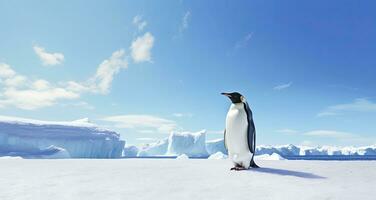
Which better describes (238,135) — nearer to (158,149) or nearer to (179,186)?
(179,186)

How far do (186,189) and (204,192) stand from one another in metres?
0.23

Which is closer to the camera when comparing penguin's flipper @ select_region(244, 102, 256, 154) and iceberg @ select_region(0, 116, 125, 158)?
penguin's flipper @ select_region(244, 102, 256, 154)

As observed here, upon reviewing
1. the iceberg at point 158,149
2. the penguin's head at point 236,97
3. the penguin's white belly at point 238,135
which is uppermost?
the iceberg at point 158,149

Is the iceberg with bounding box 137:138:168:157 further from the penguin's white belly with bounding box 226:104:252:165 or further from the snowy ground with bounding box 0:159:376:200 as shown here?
the snowy ground with bounding box 0:159:376:200

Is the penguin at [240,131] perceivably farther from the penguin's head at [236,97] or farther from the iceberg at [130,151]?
the iceberg at [130,151]

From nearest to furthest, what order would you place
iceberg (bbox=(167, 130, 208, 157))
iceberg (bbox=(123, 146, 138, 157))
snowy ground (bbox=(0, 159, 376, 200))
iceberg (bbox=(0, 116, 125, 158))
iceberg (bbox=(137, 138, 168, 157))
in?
snowy ground (bbox=(0, 159, 376, 200)) → iceberg (bbox=(0, 116, 125, 158)) → iceberg (bbox=(167, 130, 208, 157)) → iceberg (bbox=(123, 146, 138, 157)) → iceberg (bbox=(137, 138, 168, 157))

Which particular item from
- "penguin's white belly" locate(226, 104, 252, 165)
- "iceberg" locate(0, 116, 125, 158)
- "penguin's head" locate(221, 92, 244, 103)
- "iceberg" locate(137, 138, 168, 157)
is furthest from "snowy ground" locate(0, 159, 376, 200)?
"iceberg" locate(137, 138, 168, 157)

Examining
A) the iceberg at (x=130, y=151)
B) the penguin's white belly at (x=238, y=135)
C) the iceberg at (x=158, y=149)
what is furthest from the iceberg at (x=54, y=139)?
the penguin's white belly at (x=238, y=135)

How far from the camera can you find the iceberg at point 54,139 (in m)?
45.8

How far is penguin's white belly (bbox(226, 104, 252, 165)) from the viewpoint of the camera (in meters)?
4.97

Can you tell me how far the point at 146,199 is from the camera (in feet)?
9.39

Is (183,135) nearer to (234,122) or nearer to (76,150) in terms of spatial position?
(76,150)

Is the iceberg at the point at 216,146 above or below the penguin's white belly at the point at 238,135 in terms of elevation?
above

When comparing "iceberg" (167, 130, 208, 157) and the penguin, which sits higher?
"iceberg" (167, 130, 208, 157)
